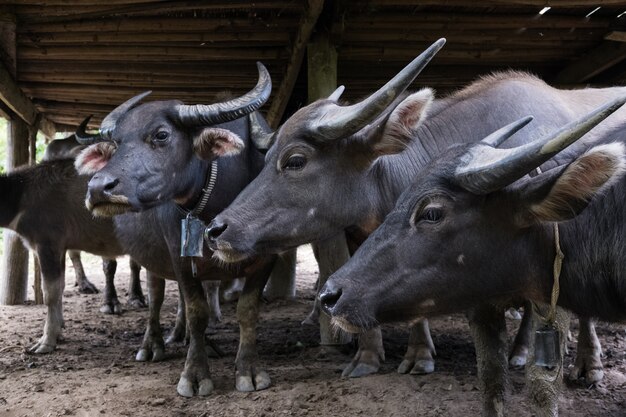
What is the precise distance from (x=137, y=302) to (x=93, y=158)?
14.5 feet

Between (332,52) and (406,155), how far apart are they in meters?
2.22

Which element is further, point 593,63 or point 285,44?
point 593,63

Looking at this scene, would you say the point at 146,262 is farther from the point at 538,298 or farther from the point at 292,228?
the point at 538,298

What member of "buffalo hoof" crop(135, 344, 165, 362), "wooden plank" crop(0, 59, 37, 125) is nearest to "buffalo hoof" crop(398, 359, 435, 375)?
"buffalo hoof" crop(135, 344, 165, 362)

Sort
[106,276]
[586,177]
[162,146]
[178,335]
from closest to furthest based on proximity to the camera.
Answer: [586,177], [162,146], [178,335], [106,276]

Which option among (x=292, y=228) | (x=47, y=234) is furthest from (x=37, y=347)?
(x=292, y=228)

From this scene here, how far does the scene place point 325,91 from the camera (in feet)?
19.8

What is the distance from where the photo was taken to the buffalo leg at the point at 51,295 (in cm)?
657

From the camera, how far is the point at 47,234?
7.32m

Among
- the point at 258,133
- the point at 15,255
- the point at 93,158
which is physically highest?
the point at 258,133

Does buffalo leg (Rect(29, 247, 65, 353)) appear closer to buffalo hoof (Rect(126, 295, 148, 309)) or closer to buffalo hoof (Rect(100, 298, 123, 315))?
→ buffalo hoof (Rect(100, 298, 123, 315))

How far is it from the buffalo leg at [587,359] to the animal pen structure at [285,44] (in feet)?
8.70

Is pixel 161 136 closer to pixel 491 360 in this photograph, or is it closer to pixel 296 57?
pixel 296 57

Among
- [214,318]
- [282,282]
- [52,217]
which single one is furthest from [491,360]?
[282,282]
